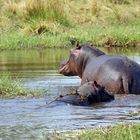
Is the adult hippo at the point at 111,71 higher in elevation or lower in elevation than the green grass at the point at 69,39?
higher

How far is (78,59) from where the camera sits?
11.0 m

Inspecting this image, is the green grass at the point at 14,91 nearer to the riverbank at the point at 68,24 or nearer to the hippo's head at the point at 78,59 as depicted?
the hippo's head at the point at 78,59

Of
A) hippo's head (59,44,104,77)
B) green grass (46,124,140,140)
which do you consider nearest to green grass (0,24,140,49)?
hippo's head (59,44,104,77)

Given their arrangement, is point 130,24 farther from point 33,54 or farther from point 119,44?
point 33,54

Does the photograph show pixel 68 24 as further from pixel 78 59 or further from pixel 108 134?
pixel 108 134

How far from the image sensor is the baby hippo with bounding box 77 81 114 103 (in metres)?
9.12

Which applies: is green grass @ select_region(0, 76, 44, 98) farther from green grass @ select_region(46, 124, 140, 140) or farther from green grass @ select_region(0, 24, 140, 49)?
green grass @ select_region(0, 24, 140, 49)

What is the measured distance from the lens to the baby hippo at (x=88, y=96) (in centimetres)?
897

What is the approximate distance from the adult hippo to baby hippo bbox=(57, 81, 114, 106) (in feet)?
1.51

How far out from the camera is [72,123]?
24.7 ft

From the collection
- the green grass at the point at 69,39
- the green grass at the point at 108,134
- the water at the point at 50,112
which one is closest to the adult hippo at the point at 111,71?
the water at the point at 50,112

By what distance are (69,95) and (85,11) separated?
1424 centimetres

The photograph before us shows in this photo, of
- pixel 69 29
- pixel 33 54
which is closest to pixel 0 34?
pixel 69 29

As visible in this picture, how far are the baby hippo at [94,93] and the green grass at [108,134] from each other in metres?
2.23
